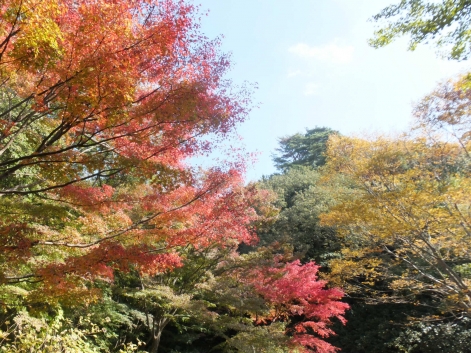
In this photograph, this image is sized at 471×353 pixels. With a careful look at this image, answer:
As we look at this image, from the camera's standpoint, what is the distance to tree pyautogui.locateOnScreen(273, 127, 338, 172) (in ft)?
88.0

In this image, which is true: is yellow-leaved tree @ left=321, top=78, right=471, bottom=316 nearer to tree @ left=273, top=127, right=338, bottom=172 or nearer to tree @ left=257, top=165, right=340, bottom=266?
tree @ left=257, top=165, right=340, bottom=266

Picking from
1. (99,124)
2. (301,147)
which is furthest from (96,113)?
(301,147)

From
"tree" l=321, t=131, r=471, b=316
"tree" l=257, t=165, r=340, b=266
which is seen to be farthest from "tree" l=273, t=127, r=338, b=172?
"tree" l=321, t=131, r=471, b=316

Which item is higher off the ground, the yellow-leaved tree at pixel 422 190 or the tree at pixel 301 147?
the tree at pixel 301 147

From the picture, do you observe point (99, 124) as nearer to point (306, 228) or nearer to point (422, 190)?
point (422, 190)

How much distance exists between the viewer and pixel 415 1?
414 centimetres

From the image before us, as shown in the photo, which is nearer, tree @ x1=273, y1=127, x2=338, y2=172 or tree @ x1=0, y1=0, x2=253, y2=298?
tree @ x1=0, y1=0, x2=253, y2=298

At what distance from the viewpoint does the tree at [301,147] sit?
88.0ft

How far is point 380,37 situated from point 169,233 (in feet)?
15.7

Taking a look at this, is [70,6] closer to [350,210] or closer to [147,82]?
[147,82]

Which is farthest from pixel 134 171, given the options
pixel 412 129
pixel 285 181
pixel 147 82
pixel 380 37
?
pixel 285 181


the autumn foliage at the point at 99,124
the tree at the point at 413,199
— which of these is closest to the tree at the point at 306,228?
the tree at the point at 413,199

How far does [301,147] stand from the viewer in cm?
2911

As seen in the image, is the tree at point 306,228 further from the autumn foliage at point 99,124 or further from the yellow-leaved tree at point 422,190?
the autumn foliage at point 99,124
